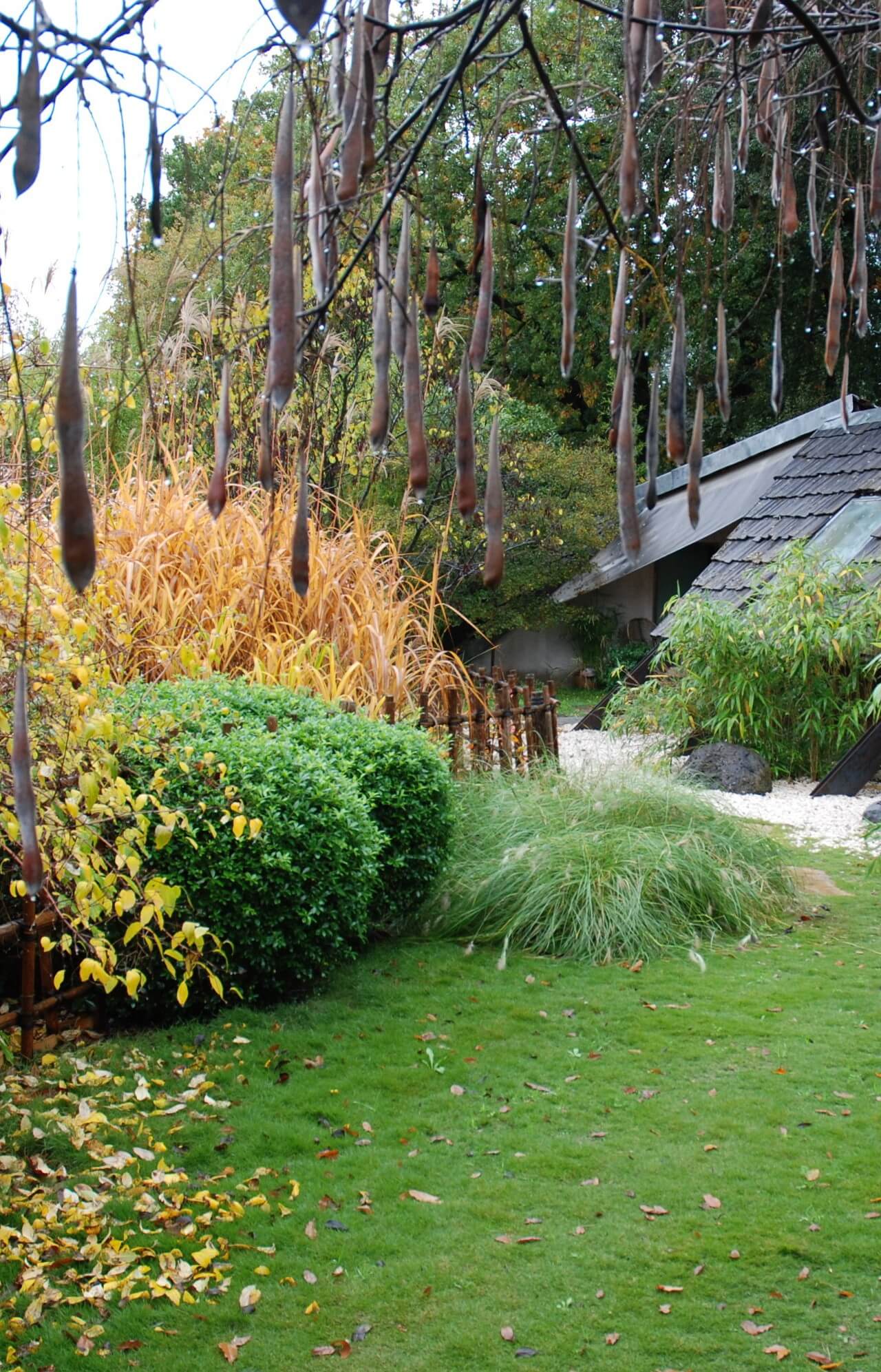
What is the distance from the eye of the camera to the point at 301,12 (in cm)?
80

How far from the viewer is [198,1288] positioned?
2.54 meters

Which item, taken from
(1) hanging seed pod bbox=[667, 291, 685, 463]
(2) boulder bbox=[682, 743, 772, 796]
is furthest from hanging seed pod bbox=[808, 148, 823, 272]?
(2) boulder bbox=[682, 743, 772, 796]

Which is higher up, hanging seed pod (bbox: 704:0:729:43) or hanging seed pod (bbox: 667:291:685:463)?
hanging seed pod (bbox: 704:0:729:43)

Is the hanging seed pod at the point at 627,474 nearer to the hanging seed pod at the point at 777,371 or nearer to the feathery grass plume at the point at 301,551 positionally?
the feathery grass plume at the point at 301,551

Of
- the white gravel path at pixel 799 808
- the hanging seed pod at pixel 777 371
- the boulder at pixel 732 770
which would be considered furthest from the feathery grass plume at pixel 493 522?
the boulder at pixel 732 770

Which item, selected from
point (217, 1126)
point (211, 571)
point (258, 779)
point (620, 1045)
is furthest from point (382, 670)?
point (217, 1126)

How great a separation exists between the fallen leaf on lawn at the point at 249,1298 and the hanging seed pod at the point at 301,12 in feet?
8.05

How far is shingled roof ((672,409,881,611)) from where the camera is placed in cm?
938

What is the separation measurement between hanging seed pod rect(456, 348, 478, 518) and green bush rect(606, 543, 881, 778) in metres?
6.82

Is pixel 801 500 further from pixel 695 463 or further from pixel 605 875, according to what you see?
pixel 695 463

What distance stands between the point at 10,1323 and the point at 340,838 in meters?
1.76

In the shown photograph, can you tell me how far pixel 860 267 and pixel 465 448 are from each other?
97 cm

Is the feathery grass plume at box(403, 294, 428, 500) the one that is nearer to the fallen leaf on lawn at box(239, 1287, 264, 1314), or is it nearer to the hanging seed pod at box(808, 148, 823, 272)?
the hanging seed pod at box(808, 148, 823, 272)

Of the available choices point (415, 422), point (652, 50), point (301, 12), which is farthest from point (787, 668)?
point (301, 12)
